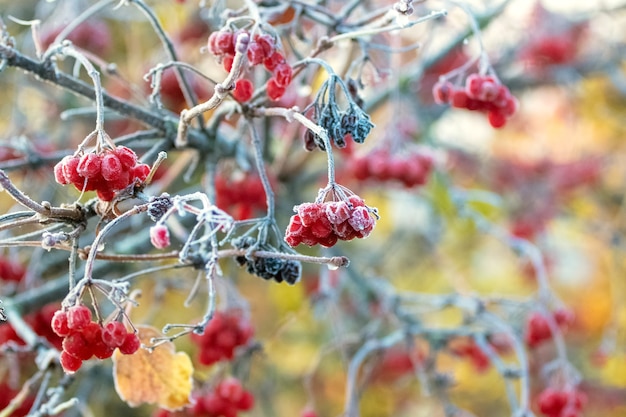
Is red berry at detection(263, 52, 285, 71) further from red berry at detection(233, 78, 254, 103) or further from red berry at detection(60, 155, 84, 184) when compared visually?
red berry at detection(60, 155, 84, 184)

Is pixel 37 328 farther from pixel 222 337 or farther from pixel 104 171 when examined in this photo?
pixel 104 171

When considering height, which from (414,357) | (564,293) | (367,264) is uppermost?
(414,357)

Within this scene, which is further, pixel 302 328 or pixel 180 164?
pixel 302 328

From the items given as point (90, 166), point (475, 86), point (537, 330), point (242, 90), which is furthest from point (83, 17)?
point (537, 330)

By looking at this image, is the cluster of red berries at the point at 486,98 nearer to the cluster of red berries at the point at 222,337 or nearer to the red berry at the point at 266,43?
the red berry at the point at 266,43

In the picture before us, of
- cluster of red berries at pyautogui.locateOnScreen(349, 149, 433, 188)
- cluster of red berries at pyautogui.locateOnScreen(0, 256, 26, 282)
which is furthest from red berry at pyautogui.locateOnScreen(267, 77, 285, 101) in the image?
cluster of red berries at pyautogui.locateOnScreen(0, 256, 26, 282)

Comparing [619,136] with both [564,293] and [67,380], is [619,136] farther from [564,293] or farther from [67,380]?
[67,380]

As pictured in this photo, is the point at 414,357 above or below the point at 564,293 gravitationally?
above

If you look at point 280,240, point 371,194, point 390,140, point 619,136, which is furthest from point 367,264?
point 280,240
